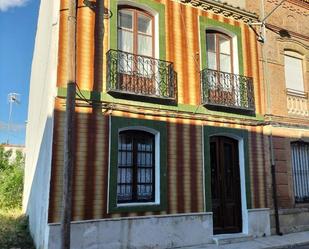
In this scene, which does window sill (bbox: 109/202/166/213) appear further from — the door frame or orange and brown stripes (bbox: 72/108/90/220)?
the door frame

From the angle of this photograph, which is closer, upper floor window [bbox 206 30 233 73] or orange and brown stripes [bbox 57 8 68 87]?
orange and brown stripes [bbox 57 8 68 87]

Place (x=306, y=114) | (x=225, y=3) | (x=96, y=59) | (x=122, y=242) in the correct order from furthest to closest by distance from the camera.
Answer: (x=306, y=114) → (x=225, y=3) → (x=96, y=59) → (x=122, y=242)

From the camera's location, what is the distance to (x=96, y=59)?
9141 mm

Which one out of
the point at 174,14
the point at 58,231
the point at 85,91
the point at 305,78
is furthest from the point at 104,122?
the point at 305,78

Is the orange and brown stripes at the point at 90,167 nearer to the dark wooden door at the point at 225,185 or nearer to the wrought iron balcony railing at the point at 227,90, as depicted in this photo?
the wrought iron balcony railing at the point at 227,90

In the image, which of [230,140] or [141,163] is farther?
[230,140]

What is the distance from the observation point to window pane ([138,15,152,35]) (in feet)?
33.9

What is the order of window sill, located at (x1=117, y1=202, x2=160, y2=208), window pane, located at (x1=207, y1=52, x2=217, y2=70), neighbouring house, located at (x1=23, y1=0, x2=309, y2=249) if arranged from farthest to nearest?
1. window pane, located at (x1=207, y1=52, x2=217, y2=70)
2. window sill, located at (x1=117, y1=202, x2=160, y2=208)
3. neighbouring house, located at (x1=23, y1=0, x2=309, y2=249)

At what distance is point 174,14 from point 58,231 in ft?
22.2

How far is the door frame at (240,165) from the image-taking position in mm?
10109

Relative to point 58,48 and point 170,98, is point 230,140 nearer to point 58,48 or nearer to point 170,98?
point 170,98

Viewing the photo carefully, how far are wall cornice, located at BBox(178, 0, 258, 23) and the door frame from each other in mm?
3757

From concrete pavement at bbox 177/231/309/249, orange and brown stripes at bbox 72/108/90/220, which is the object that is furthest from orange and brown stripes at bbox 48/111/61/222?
concrete pavement at bbox 177/231/309/249

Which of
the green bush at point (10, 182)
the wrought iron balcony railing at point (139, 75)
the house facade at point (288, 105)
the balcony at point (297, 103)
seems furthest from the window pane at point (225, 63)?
the green bush at point (10, 182)
